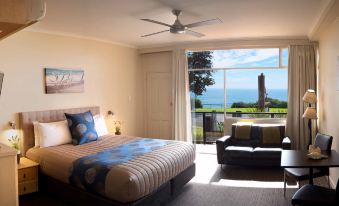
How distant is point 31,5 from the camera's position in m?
1.18

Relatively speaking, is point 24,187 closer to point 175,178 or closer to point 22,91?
point 22,91

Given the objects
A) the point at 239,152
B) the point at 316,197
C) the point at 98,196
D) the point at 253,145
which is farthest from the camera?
the point at 253,145

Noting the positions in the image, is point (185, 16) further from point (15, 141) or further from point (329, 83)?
point (15, 141)

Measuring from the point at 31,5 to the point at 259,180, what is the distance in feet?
14.2

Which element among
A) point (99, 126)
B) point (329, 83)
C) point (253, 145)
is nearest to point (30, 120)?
point (99, 126)

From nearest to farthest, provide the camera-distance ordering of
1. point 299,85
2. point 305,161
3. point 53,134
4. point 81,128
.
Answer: point 305,161, point 53,134, point 81,128, point 299,85

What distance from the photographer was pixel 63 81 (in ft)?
16.6

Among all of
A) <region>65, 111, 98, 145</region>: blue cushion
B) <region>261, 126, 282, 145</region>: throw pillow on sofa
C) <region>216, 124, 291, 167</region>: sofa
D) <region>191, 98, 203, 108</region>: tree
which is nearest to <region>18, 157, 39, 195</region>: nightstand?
<region>65, 111, 98, 145</region>: blue cushion

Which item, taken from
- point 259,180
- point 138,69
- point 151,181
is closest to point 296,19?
point 259,180

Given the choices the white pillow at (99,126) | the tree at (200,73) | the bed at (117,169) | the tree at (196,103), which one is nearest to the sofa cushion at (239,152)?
the bed at (117,169)

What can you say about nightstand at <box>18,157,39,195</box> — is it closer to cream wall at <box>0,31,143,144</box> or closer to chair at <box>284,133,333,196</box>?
cream wall at <box>0,31,143,144</box>

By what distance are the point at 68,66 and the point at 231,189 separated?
3549 millimetres

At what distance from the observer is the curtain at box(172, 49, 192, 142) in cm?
653

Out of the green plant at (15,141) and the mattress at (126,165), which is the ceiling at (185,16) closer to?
the green plant at (15,141)
